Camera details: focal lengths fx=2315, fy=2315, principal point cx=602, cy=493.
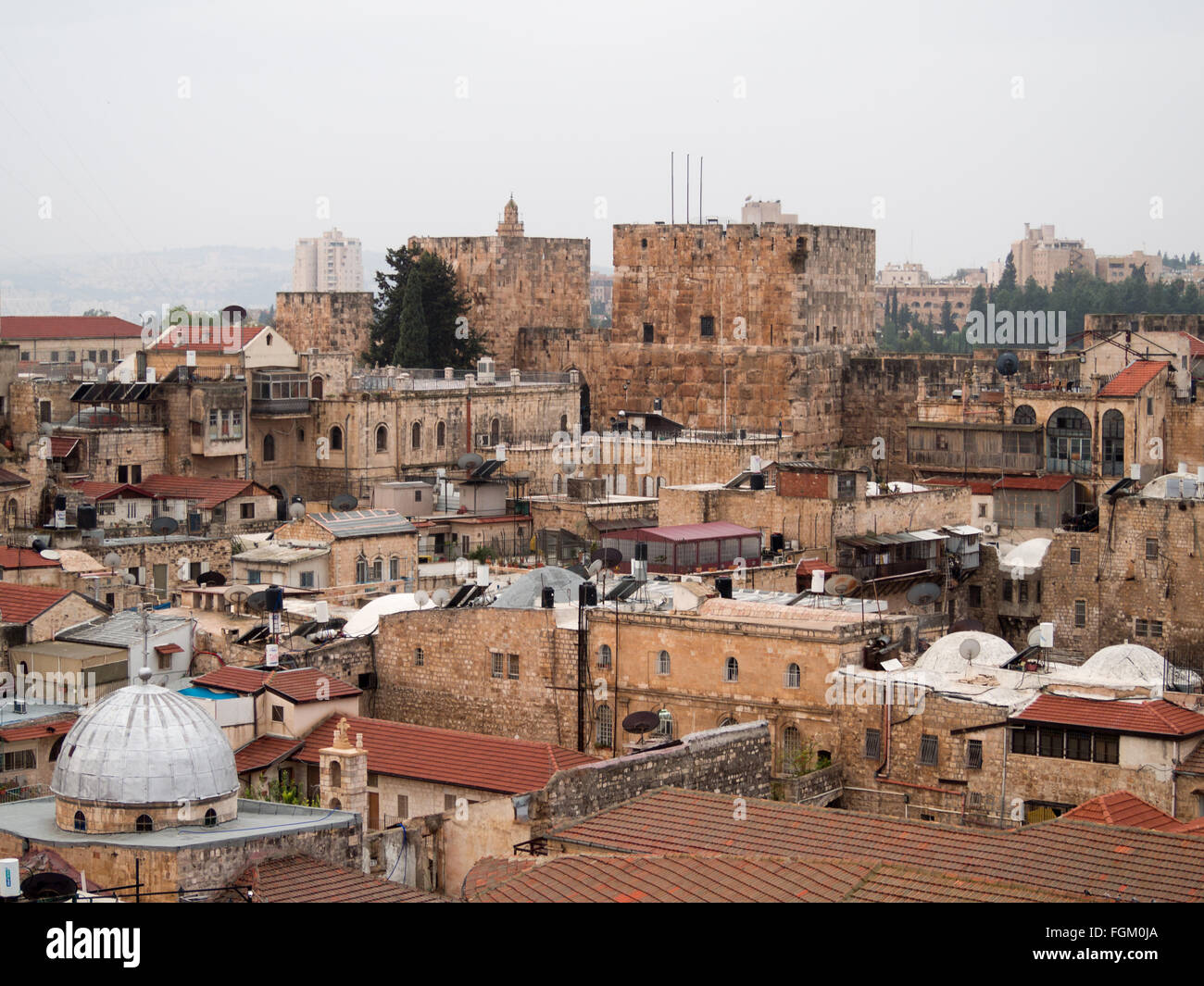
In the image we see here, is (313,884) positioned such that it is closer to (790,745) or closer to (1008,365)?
(790,745)

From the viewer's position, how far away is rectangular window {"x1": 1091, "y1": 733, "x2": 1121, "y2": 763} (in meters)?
29.3

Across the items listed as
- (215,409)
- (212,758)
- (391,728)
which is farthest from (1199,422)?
(212,758)

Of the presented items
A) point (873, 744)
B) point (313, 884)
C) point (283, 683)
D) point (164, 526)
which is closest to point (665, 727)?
point (873, 744)

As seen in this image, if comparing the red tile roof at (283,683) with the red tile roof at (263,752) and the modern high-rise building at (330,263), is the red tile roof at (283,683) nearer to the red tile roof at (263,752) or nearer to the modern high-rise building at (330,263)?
the red tile roof at (263,752)

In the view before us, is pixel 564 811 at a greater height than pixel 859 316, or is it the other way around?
pixel 859 316

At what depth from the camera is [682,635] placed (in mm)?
32719

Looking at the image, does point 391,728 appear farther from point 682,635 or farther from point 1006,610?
point 1006,610

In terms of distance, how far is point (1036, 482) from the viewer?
49562 millimetres

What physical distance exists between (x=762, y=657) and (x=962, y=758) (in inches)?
130

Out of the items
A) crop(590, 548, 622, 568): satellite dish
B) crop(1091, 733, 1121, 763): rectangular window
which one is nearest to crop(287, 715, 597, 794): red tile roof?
crop(1091, 733, 1121, 763): rectangular window

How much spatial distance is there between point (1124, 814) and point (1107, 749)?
3672 millimetres

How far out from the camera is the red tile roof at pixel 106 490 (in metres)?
49.3

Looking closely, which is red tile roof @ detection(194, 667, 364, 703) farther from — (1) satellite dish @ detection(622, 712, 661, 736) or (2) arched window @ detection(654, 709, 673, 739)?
(2) arched window @ detection(654, 709, 673, 739)
